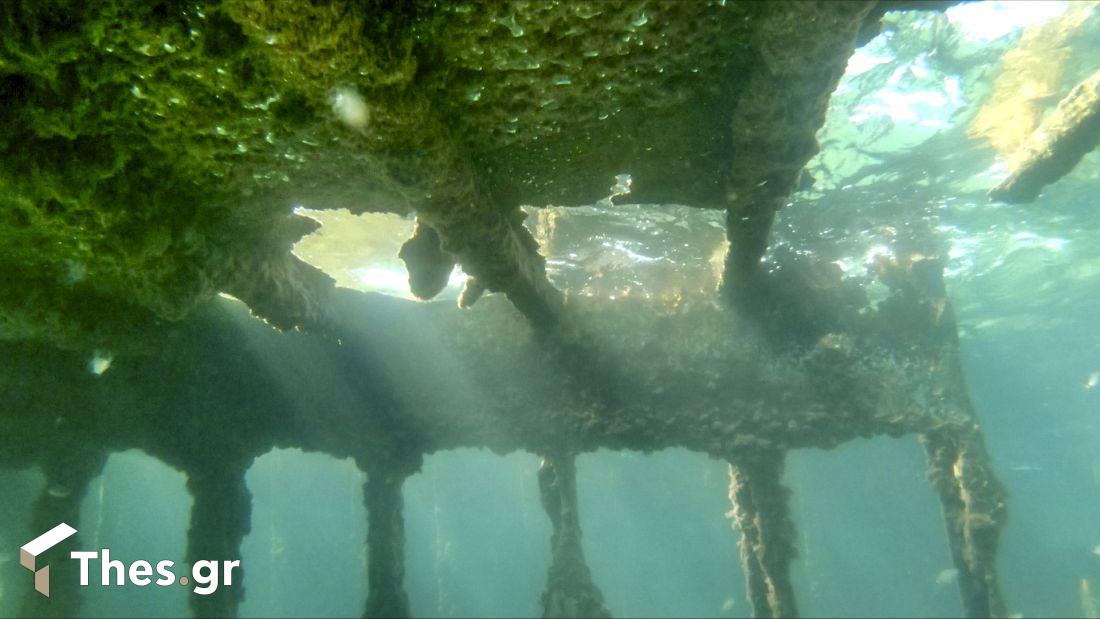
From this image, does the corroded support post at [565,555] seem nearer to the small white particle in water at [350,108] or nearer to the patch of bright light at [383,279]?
the patch of bright light at [383,279]

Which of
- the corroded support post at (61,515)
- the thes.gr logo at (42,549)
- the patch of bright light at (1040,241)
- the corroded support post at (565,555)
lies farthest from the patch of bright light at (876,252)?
the thes.gr logo at (42,549)

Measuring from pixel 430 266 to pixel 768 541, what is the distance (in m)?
10.1

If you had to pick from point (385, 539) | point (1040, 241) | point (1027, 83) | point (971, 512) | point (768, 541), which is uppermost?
point (1027, 83)

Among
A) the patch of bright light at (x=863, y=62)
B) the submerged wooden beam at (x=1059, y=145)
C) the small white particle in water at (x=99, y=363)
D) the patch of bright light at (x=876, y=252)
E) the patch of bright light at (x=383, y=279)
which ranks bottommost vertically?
the small white particle in water at (x=99, y=363)

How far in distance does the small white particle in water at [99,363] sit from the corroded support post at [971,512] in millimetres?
15015

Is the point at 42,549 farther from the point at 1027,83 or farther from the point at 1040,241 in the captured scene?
the point at 1040,241

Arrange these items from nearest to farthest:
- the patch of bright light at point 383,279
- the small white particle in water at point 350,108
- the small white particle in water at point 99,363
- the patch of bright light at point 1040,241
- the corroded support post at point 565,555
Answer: the small white particle in water at point 350,108, the small white particle in water at point 99,363, the corroded support post at point 565,555, the patch of bright light at point 383,279, the patch of bright light at point 1040,241

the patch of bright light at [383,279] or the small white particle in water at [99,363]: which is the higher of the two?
the patch of bright light at [383,279]

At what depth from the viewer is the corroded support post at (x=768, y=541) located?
12508 millimetres

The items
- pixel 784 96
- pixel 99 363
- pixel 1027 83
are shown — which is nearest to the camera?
pixel 784 96

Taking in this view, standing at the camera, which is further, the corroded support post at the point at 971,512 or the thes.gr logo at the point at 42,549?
the corroded support post at the point at 971,512

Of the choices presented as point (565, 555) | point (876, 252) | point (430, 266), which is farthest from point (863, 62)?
point (565, 555)

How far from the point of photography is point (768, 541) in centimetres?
1281

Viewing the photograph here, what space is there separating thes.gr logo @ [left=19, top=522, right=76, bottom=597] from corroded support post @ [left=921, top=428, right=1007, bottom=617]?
17.4 meters
